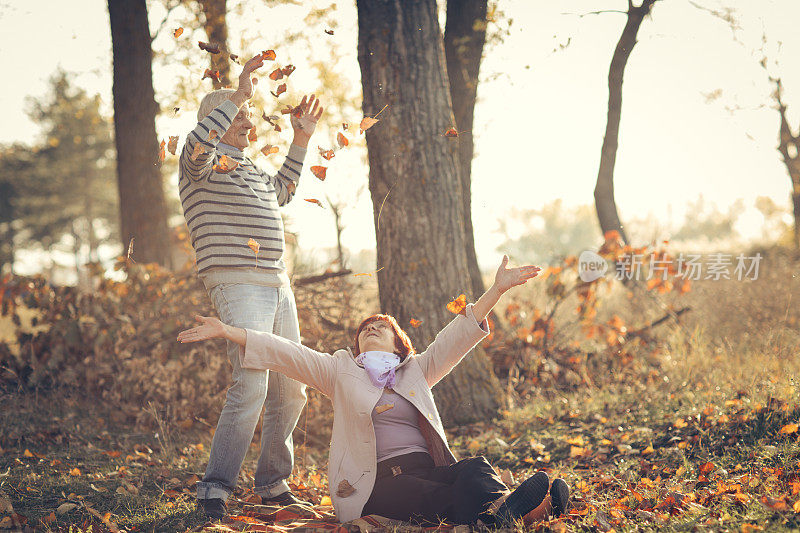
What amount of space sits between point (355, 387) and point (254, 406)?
582 millimetres

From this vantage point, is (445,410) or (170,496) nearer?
(170,496)

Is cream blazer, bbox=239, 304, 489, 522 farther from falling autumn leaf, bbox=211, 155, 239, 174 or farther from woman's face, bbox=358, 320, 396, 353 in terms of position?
falling autumn leaf, bbox=211, 155, 239, 174

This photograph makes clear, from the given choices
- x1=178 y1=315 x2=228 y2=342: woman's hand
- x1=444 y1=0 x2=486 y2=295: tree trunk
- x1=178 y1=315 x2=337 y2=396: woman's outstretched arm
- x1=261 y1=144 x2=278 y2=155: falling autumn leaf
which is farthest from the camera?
x1=444 y1=0 x2=486 y2=295: tree trunk

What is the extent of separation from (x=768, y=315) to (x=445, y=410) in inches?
204

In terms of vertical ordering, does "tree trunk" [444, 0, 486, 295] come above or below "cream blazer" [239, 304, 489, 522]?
above

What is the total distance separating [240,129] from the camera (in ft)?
12.4

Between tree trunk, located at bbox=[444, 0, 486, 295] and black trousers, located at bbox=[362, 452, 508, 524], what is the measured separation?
422 centimetres

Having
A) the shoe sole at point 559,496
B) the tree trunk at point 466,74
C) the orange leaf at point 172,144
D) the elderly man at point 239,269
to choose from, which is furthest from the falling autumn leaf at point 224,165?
the tree trunk at point 466,74

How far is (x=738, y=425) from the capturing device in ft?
15.2

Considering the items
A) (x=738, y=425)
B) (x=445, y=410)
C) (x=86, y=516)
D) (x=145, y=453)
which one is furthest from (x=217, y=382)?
(x=738, y=425)

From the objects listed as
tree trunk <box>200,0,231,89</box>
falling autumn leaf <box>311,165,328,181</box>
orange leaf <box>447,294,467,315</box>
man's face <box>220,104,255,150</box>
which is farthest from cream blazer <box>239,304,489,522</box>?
tree trunk <box>200,0,231,89</box>

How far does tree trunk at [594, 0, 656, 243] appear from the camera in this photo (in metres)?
9.10

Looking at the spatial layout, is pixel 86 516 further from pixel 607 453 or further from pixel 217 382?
pixel 607 453

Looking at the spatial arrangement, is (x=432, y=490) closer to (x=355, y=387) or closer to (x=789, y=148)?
(x=355, y=387)
